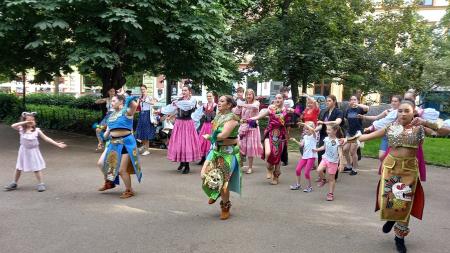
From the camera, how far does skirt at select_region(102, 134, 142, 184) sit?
6.86m

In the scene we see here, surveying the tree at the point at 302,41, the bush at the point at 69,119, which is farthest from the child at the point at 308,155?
the bush at the point at 69,119

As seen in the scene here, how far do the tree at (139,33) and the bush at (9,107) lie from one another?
8.75 metres

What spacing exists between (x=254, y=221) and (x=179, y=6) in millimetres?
8078

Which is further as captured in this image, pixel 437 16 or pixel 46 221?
pixel 437 16

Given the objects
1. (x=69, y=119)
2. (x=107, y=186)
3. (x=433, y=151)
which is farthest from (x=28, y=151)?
(x=433, y=151)

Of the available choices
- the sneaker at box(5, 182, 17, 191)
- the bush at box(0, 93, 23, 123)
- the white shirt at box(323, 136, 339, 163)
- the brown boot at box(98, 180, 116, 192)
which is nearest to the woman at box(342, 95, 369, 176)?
the white shirt at box(323, 136, 339, 163)

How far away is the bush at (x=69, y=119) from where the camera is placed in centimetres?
1616

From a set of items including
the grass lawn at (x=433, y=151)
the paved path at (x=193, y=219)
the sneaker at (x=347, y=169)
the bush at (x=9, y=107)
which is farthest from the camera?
the bush at (x=9, y=107)

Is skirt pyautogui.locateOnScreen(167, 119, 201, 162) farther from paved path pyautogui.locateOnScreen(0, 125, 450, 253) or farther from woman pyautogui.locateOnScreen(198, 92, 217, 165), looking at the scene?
woman pyautogui.locateOnScreen(198, 92, 217, 165)

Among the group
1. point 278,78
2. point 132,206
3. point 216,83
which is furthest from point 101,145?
point 278,78

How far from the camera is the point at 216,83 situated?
13578 millimetres

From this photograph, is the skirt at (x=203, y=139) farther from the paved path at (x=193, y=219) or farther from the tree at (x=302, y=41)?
the tree at (x=302, y=41)

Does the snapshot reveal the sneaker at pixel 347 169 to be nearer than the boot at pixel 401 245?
No

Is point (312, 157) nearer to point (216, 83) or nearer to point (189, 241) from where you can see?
point (189, 241)
